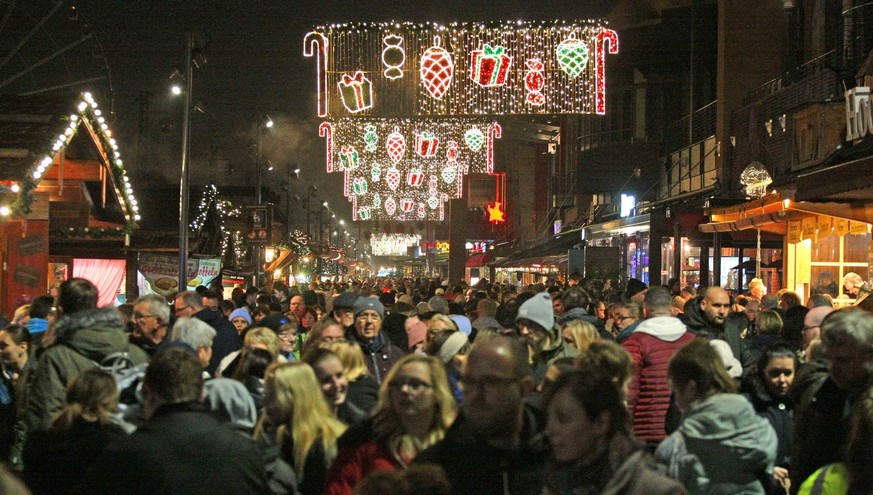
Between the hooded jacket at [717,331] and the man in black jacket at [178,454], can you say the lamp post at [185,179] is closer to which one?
the hooded jacket at [717,331]

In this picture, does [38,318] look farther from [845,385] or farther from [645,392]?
[845,385]

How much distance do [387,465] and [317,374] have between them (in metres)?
1.47

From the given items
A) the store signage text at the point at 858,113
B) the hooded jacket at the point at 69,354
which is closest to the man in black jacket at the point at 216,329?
the hooded jacket at the point at 69,354

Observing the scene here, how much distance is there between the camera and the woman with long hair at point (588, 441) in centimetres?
366

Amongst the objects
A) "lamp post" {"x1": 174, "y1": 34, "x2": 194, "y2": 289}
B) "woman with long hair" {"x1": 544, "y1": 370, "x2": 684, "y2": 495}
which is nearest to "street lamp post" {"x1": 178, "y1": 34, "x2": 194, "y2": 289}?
"lamp post" {"x1": 174, "y1": 34, "x2": 194, "y2": 289}

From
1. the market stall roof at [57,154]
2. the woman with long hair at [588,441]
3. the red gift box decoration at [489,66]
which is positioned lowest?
the woman with long hair at [588,441]

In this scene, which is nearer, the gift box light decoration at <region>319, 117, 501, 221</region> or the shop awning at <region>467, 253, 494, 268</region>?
the gift box light decoration at <region>319, 117, 501, 221</region>

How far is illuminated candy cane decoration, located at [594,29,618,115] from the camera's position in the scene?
79.3 ft

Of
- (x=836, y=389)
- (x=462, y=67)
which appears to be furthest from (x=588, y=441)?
(x=462, y=67)

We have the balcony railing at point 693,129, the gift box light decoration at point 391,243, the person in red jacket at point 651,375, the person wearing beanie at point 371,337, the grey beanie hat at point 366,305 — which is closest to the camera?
the person in red jacket at point 651,375

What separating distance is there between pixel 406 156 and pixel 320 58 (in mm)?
12016

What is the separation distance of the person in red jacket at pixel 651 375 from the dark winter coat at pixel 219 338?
12.6 feet

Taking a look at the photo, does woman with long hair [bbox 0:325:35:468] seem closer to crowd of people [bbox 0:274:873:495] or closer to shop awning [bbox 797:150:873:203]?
crowd of people [bbox 0:274:873:495]

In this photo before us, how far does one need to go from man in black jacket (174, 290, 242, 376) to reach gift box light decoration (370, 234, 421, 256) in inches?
3866
